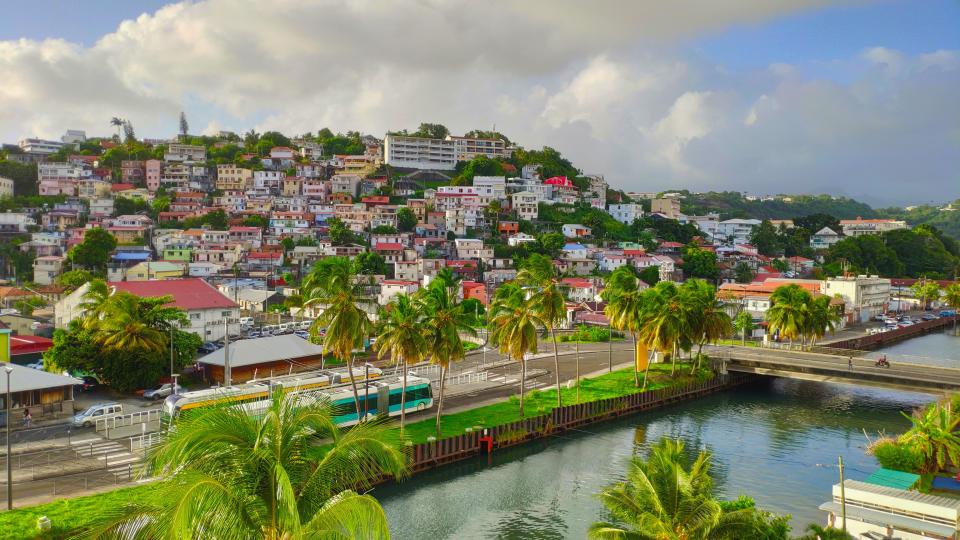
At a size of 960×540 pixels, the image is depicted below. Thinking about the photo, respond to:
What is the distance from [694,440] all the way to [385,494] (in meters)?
20.9

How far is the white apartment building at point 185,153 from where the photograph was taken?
159 m

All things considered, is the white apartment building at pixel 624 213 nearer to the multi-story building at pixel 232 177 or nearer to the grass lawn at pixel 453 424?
the multi-story building at pixel 232 177

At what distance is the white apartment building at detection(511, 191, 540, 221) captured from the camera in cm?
14362

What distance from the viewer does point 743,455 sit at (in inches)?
1598

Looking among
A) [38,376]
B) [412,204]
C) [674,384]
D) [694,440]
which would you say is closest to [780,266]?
[412,204]

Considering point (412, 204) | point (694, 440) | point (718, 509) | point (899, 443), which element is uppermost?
point (412, 204)

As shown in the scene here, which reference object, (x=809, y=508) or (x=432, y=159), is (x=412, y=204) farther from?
(x=809, y=508)

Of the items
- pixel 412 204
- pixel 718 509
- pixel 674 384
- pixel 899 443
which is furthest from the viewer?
pixel 412 204

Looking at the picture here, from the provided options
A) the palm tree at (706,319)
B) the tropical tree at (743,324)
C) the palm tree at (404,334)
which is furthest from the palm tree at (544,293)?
the tropical tree at (743,324)

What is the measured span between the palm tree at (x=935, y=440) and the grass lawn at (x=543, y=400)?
2046cm

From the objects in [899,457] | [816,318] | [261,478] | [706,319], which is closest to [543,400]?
[706,319]

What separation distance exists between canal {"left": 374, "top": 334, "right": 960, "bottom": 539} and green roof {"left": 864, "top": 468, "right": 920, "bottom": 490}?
2507 millimetres

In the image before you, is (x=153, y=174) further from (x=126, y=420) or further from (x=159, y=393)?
(x=126, y=420)

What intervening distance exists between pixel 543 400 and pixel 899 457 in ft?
71.7
